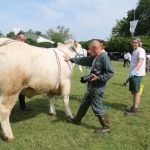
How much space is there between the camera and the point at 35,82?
391 cm

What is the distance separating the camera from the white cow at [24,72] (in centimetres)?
345

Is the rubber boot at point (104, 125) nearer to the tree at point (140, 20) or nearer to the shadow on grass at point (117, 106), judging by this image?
the shadow on grass at point (117, 106)

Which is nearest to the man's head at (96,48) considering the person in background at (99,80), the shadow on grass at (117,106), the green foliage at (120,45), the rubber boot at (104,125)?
the person in background at (99,80)

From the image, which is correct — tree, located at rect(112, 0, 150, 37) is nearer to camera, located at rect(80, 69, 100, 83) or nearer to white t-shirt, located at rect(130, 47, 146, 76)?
white t-shirt, located at rect(130, 47, 146, 76)

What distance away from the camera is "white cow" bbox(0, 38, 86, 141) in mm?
3451

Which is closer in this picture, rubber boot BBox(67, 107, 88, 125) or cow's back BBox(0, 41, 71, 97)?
A: cow's back BBox(0, 41, 71, 97)

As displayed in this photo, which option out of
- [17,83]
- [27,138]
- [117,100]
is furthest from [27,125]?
[117,100]

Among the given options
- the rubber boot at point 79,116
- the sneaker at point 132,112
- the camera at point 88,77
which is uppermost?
the camera at point 88,77

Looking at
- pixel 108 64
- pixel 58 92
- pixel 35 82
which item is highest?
pixel 108 64

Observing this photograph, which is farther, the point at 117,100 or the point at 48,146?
the point at 117,100

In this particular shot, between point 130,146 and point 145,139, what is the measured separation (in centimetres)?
46

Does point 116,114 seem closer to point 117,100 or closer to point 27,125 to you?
point 117,100

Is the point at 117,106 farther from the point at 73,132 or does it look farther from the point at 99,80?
the point at 99,80

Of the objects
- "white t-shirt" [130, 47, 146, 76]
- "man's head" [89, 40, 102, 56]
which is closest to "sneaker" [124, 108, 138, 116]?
"white t-shirt" [130, 47, 146, 76]
